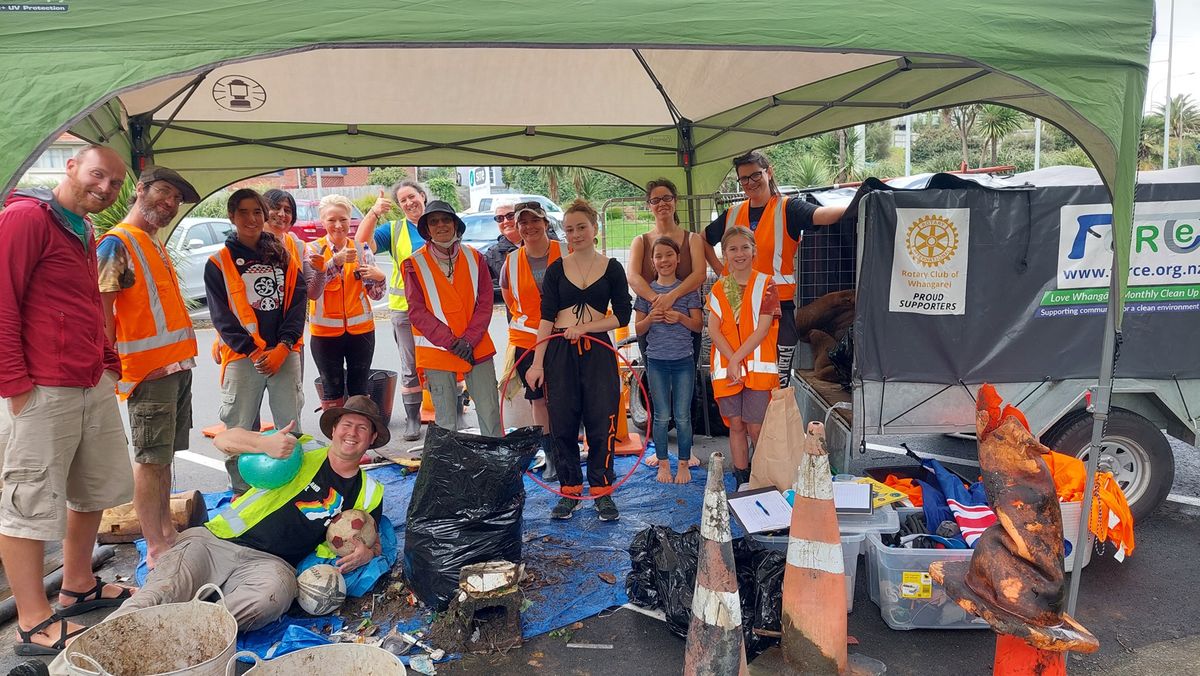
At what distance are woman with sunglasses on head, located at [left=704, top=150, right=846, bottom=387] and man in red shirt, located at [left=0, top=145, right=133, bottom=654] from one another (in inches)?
140

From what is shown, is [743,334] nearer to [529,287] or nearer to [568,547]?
[529,287]

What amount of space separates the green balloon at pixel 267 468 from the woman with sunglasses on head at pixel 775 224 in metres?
2.98

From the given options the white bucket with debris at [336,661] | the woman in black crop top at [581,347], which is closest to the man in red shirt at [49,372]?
the white bucket with debris at [336,661]

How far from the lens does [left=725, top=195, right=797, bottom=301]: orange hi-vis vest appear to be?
16.4 feet

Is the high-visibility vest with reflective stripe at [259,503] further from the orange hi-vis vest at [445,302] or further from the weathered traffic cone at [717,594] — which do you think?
the weathered traffic cone at [717,594]

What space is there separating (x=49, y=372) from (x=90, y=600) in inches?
51.7

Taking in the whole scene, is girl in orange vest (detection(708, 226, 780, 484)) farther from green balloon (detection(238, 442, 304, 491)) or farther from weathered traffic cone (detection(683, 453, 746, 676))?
green balloon (detection(238, 442, 304, 491))

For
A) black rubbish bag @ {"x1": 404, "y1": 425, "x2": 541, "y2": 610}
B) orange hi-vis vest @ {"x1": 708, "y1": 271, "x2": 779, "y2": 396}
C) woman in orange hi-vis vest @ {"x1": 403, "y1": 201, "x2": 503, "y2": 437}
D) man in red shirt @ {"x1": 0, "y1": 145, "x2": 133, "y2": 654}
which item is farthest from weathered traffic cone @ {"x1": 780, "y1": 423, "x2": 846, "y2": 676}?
man in red shirt @ {"x1": 0, "y1": 145, "x2": 133, "y2": 654}

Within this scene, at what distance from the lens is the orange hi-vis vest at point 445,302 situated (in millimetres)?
4734

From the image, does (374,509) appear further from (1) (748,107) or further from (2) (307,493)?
(1) (748,107)

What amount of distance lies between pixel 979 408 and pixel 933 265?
1664 millimetres

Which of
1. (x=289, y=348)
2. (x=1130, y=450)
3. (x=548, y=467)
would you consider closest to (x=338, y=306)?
(x=289, y=348)

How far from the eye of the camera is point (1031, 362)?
13.5 ft

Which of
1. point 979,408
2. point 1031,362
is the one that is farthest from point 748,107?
point 979,408
